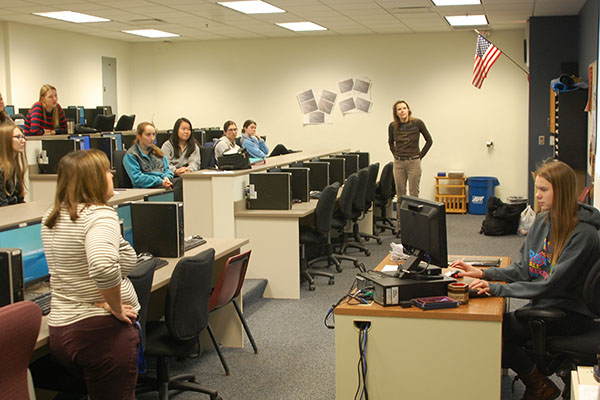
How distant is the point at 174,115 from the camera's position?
1242cm

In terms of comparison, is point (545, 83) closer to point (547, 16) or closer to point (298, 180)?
point (547, 16)

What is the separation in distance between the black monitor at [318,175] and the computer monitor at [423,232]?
12.6 feet

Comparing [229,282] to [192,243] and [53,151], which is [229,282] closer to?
[192,243]

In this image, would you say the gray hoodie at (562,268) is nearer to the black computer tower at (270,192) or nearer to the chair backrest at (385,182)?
the black computer tower at (270,192)

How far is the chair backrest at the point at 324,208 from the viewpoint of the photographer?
18.9 feet

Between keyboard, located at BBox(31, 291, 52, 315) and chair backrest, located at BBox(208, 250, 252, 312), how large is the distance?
903 millimetres

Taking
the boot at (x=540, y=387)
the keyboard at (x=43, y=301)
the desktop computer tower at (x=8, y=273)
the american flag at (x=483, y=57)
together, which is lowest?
the boot at (x=540, y=387)

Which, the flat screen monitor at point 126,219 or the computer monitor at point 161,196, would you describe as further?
the computer monitor at point 161,196

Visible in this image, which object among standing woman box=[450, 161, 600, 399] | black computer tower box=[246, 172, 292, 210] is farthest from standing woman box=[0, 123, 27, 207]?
standing woman box=[450, 161, 600, 399]

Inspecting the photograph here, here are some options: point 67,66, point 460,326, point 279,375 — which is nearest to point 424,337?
point 460,326

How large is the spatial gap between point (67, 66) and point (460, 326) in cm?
952

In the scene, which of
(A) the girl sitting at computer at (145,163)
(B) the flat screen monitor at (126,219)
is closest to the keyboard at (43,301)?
(B) the flat screen monitor at (126,219)

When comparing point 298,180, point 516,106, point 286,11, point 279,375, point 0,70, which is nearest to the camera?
point 279,375

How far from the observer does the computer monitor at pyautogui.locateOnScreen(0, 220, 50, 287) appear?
309cm
